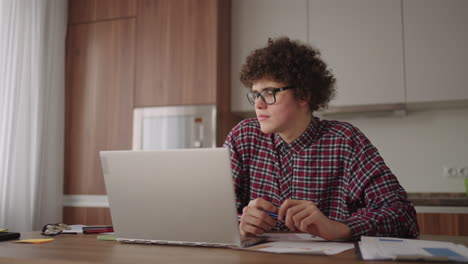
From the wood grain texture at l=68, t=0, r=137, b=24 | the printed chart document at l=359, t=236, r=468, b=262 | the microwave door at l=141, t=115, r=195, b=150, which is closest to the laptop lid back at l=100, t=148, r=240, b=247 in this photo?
the printed chart document at l=359, t=236, r=468, b=262

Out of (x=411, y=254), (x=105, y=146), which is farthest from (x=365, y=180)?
(x=105, y=146)

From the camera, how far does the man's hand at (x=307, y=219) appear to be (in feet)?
3.22

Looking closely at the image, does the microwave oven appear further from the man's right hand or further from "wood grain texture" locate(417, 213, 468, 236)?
the man's right hand

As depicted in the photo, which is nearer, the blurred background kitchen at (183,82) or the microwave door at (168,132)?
the blurred background kitchen at (183,82)

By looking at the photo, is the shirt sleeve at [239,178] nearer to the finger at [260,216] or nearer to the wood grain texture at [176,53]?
the finger at [260,216]

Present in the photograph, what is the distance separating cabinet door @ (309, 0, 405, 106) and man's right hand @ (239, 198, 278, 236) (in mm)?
1919

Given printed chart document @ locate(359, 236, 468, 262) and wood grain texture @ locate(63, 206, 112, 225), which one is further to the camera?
wood grain texture @ locate(63, 206, 112, 225)

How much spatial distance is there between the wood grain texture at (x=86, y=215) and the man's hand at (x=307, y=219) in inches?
88.7

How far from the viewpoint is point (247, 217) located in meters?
Result: 1.06

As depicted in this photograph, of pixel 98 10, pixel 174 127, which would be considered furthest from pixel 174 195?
pixel 98 10

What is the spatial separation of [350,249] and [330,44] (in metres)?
2.26

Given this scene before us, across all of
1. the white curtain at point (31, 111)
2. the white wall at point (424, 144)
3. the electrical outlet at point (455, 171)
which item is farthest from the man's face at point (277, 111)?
the white curtain at point (31, 111)

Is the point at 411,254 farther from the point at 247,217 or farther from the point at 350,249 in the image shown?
the point at 247,217

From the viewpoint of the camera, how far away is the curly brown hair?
145 cm
